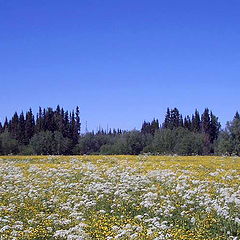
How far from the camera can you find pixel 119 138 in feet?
366

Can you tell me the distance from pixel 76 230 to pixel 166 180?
8443mm

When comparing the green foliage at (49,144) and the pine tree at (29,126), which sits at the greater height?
the pine tree at (29,126)

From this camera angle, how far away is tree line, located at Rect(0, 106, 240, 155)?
80.0m

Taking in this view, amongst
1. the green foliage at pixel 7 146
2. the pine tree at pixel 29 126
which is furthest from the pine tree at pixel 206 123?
the green foliage at pixel 7 146

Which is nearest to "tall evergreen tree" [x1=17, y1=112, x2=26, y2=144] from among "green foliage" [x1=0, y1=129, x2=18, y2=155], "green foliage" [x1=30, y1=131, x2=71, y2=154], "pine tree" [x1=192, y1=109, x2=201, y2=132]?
"green foliage" [x1=30, y1=131, x2=71, y2=154]

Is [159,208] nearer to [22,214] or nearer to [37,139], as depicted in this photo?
[22,214]

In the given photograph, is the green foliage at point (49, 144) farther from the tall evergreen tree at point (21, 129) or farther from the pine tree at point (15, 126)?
the pine tree at point (15, 126)

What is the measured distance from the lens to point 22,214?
43.2 feet

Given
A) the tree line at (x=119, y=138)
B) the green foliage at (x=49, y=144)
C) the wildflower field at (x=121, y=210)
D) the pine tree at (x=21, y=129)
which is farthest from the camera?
the pine tree at (x=21, y=129)

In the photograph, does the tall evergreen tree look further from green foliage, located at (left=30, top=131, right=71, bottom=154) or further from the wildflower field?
Answer: the wildflower field

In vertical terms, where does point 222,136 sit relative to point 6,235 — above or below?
above

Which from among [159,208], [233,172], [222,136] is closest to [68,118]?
[222,136]

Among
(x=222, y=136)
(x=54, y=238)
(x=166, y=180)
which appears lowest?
(x=54, y=238)

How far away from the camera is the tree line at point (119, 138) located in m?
80.0
